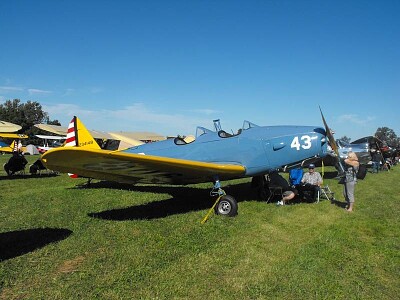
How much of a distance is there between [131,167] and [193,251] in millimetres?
2287

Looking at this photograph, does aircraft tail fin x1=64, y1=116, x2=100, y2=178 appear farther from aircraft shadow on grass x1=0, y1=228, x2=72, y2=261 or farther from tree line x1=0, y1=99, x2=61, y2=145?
tree line x1=0, y1=99, x2=61, y2=145

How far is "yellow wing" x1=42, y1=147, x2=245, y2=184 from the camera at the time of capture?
5091mm

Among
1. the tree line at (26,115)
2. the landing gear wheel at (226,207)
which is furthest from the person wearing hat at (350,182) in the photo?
the tree line at (26,115)

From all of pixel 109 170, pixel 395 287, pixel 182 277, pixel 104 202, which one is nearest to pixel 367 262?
pixel 395 287

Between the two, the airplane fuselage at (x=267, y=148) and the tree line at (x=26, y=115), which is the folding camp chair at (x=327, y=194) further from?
the tree line at (x=26, y=115)

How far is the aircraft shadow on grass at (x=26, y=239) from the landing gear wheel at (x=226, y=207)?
308 cm

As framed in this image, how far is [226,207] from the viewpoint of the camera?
696 centimetres

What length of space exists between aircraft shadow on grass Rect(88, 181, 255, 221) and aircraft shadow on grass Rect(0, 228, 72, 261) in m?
1.23

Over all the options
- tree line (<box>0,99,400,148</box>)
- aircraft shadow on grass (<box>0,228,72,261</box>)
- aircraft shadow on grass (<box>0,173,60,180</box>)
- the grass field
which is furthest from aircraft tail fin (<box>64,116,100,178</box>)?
tree line (<box>0,99,400,148</box>)

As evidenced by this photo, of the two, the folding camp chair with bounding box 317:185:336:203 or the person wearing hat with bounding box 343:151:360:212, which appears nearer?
the person wearing hat with bounding box 343:151:360:212

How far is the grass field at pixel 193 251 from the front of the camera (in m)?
3.67

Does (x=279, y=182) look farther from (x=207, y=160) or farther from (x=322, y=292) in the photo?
(x=322, y=292)

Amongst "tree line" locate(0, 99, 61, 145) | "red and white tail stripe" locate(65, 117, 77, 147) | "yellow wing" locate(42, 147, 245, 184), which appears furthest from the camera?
"tree line" locate(0, 99, 61, 145)

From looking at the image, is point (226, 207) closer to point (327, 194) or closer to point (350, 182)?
point (350, 182)
